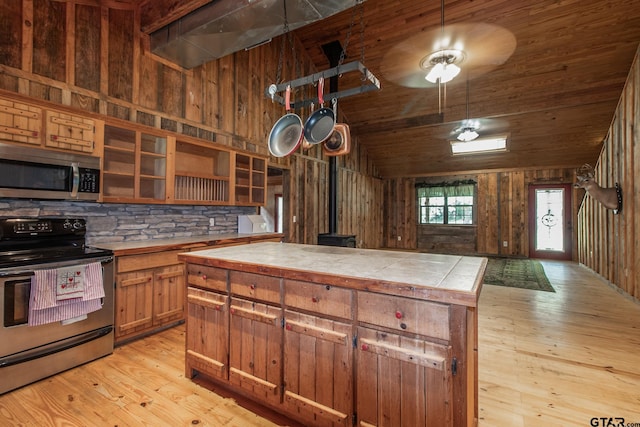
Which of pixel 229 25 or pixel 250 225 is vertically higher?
pixel 229 25

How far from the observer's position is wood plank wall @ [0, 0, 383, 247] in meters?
2.55

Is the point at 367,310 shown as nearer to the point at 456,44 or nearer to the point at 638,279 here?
the point at 638,279

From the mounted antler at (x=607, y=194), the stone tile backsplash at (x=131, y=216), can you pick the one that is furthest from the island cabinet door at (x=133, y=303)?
the mounted antler at (x=607, y=194)

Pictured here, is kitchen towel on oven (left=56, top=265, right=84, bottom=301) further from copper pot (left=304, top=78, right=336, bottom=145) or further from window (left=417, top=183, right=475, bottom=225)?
window (left=417, top=183, right=475, bottom=225)

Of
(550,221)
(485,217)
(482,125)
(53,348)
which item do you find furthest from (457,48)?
(53,348)

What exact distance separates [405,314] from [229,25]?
3114 millimetres

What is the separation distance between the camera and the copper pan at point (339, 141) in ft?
8.20

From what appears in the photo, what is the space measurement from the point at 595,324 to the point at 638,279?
138cm

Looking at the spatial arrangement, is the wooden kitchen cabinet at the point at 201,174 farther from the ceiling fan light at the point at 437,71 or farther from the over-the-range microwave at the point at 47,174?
the ceiling fan light at the point at 437,71

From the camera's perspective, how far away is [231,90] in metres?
4.52

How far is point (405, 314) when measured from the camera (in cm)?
138

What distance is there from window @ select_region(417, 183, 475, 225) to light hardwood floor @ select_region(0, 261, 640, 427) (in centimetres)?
560

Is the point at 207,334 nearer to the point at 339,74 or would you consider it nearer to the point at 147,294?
the point at 147,294

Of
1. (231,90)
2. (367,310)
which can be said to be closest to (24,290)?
(367,310)
